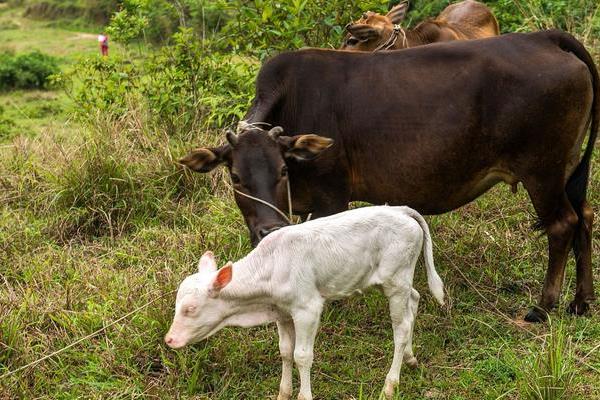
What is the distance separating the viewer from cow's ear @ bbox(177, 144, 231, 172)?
15.9 ft

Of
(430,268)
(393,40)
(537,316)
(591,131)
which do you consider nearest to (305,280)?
(430,268)

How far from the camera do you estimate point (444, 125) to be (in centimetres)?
504

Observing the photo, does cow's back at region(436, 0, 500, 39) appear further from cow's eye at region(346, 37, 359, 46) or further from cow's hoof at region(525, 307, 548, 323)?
cow's hoof at region(525, 307, 548, 323)

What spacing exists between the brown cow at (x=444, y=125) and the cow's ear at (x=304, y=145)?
0.06 feet

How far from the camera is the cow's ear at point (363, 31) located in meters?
6.82

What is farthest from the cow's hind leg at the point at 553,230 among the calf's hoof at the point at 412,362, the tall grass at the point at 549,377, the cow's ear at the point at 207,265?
the cow's ear at the point at 207,265

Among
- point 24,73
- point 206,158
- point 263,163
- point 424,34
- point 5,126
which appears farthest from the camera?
point 24,73

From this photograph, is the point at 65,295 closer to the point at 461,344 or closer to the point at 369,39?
the point at 461,344

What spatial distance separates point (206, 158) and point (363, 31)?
98.8 inches

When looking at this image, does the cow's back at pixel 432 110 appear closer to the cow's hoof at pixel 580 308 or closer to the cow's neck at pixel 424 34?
the cow's hoof at pixel 580 308

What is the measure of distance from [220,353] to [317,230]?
3.04ft

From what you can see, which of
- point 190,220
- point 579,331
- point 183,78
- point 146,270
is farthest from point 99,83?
point 579,331

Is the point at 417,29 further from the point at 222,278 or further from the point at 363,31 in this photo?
the point at 222,278

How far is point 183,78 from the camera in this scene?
7.80 metres
